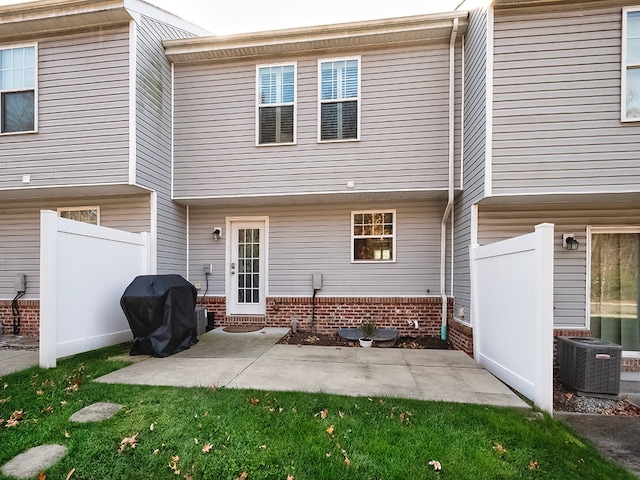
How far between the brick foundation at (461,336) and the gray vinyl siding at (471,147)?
0.70 ft

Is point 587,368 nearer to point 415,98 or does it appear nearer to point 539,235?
point 539,235

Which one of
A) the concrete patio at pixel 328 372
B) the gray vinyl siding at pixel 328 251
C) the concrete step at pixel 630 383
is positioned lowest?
the concrete step at pixel 630 383

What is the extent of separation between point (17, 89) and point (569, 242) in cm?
1033

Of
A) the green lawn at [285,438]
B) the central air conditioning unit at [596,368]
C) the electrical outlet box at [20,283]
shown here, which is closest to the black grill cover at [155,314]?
the green lawn at [285,438]

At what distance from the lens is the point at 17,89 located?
623 cm

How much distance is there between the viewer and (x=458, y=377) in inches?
171

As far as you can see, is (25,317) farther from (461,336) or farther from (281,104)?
(461,336)

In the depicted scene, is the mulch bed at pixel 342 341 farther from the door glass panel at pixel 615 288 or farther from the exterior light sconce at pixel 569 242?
the exterior light sconce at pixel 569 242

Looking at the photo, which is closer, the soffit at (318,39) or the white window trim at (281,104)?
the soffit at (318,39)

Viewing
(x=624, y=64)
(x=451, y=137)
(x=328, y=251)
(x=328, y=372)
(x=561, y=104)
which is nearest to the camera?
(x=328, y=372)

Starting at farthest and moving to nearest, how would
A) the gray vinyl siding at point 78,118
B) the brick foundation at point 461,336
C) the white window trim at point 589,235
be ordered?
1. the gray vinyl siding at point 78,118
2. the brick foundation at point 461,336
3. the white window trim at point 589,235

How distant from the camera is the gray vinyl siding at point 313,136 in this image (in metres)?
6.24

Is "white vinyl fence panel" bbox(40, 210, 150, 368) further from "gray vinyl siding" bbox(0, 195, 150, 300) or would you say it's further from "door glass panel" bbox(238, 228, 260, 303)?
"door glass panel" bbox(238, 228, 260, 303)

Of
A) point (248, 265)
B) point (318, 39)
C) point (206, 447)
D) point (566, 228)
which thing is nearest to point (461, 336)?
point (566, 228)
